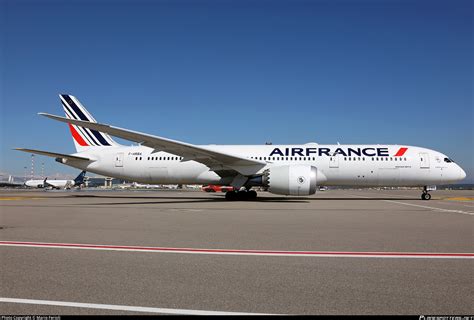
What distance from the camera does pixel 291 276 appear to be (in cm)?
429

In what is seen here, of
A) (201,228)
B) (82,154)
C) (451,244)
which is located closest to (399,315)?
(451,244)

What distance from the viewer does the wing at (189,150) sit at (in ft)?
53.8

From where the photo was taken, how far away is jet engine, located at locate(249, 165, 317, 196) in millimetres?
17625

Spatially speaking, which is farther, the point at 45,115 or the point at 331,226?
the point at 45,115

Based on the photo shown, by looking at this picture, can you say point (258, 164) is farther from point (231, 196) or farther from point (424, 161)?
point (424, 161)

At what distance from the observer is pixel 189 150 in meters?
18.1

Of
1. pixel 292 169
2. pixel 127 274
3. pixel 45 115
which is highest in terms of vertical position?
pixel 45 115

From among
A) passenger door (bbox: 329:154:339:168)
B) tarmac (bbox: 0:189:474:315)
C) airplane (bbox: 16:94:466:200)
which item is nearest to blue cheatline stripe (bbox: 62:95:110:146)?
airplane (bbox: 16:94:466:200)

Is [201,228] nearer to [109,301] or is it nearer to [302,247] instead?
[302,247]

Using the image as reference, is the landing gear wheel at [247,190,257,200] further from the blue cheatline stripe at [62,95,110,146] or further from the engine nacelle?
the blue cheatline stripe at [62,95,110,146]

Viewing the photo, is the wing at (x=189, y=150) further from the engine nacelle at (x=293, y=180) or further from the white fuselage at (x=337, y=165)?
the engine nacelle at (x=293, y=180)

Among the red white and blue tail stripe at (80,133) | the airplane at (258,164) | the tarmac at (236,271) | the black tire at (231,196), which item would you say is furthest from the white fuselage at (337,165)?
the tarmac at (236,271)

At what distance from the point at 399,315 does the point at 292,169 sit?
14931 millimetres

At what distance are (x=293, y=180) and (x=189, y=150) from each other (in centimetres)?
555
